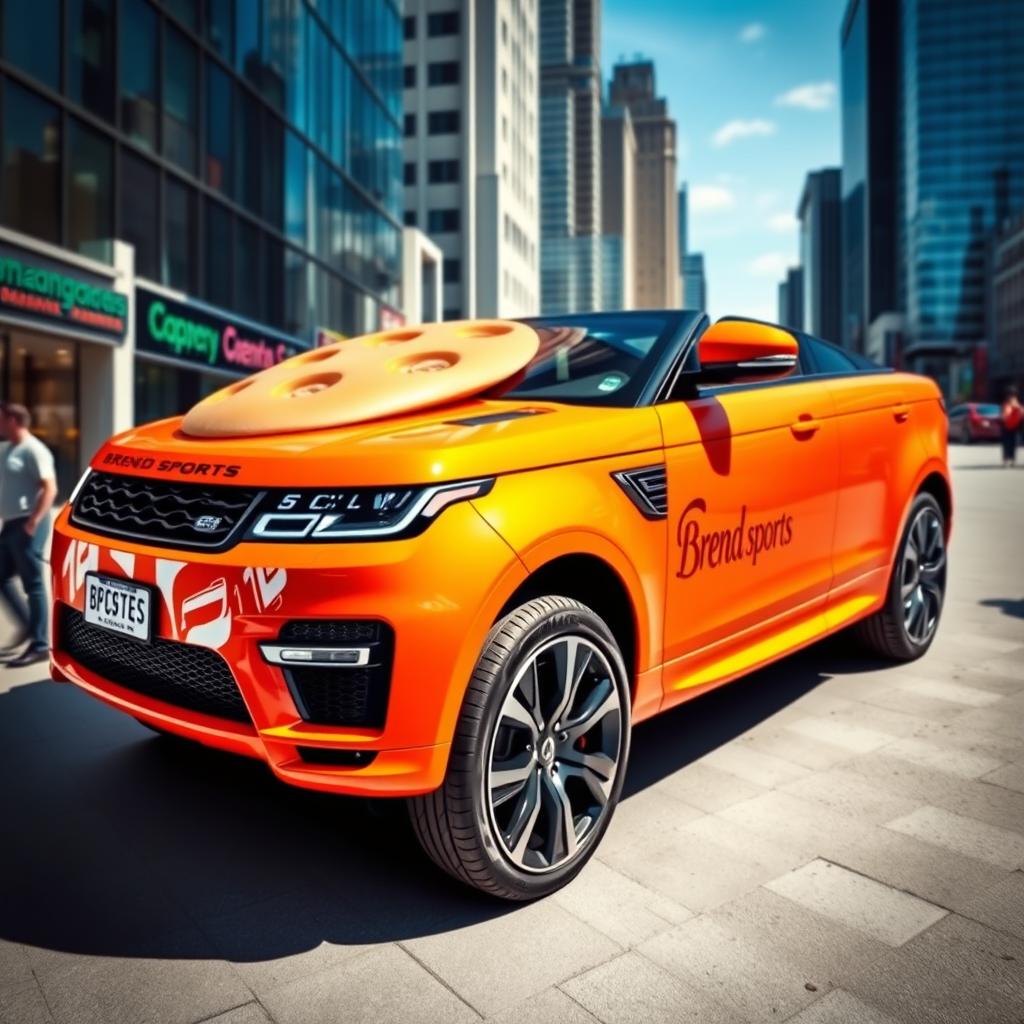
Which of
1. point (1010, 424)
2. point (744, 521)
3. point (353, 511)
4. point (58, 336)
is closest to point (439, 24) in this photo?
point (1010, 424)

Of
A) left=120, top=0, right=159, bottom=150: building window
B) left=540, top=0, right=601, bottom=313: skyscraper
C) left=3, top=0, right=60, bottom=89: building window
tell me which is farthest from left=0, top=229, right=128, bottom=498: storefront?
left=540, top=0, right=601, bottom=313: skyscraper

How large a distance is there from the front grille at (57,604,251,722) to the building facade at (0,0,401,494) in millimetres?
11840

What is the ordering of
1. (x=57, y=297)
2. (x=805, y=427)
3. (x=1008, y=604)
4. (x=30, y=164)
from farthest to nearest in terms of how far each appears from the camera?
(x=57, y=297), (x=30, y=164), (x=1008, y=604), (x=805, y=427)

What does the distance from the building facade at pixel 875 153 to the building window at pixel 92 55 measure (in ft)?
478

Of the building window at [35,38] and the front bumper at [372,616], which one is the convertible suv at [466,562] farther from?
the building window at [35,38]

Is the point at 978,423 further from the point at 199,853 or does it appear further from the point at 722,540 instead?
the point at 199,853

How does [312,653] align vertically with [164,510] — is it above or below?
below

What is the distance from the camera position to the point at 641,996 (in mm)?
2064

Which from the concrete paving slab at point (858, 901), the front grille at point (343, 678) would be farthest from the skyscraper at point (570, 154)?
the front grille at point (343, 678)

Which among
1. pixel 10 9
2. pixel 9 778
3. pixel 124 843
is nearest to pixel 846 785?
pixel 124 843

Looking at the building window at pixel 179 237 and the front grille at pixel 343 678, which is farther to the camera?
the building window at pixel 179 237

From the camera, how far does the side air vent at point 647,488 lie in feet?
8.87

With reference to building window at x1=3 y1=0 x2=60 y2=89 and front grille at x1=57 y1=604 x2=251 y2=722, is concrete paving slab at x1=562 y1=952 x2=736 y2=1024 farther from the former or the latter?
building window at x1=3 y1=0 x2=60 y2=89

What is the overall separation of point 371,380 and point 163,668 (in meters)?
1.08
